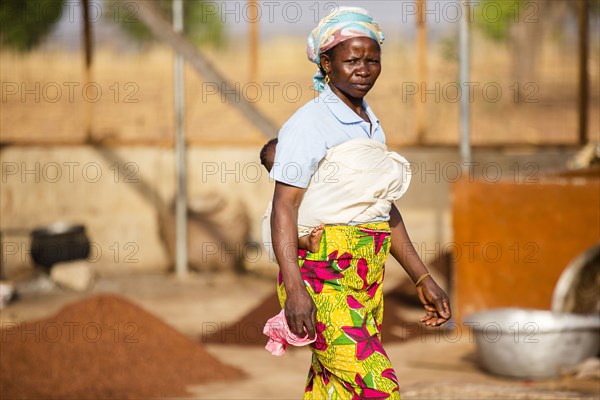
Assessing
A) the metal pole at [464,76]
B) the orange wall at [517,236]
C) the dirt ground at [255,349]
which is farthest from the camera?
the metal pole at [464,76]

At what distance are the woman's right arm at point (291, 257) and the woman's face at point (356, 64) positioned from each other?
388 millimetres

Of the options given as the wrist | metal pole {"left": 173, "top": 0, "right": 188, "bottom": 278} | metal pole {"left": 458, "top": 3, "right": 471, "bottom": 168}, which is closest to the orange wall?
metal pole {"left": 458, "top": 3, "right": 471, "bottom": 168}

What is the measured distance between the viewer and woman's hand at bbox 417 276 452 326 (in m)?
3.63

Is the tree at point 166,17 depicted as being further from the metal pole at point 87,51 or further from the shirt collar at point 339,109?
the shirt collar at point 339,109

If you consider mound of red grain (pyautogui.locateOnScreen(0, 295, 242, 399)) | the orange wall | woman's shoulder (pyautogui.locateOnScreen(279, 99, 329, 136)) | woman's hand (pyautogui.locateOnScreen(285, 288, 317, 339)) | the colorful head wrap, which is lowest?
mound of red grain (pyautogui.locateOnScreen(0, 295, 242, 399))

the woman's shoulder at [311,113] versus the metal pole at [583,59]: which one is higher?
the metal pole at [583,59]

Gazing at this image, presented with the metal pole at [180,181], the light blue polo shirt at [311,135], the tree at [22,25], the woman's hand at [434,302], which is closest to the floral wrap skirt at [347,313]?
the light blue polo shirt at [311,135]

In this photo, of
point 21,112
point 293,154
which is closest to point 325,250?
point 293,154

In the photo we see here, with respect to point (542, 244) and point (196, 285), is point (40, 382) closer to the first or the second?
point (542, 244)

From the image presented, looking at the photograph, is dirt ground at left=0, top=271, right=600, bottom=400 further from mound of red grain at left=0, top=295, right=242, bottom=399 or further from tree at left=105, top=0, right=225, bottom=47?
tree at left=105, top=0, right=225, bottom=47

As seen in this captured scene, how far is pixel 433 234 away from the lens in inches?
395

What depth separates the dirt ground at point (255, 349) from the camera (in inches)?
222

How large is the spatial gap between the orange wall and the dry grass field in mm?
2697

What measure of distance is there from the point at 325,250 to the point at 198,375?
327 cm
